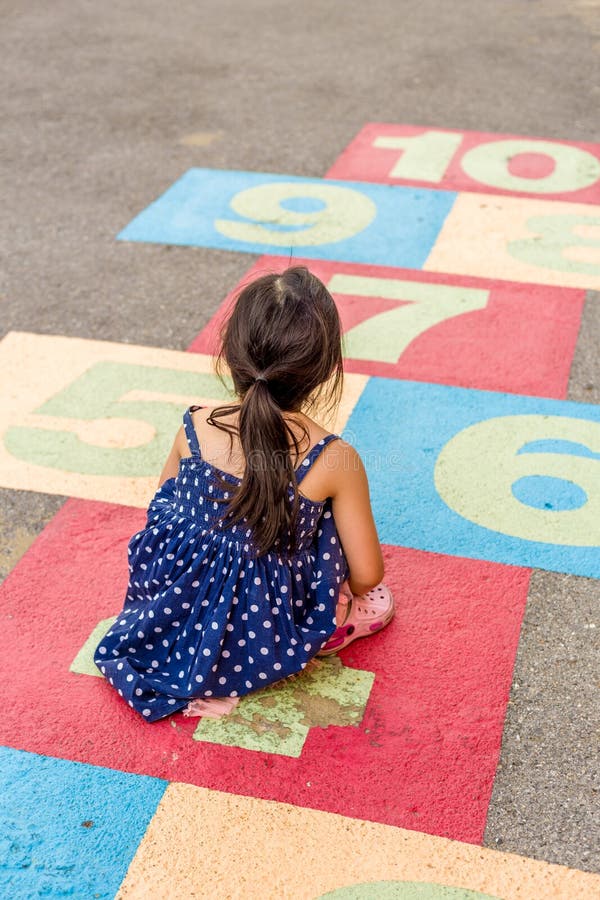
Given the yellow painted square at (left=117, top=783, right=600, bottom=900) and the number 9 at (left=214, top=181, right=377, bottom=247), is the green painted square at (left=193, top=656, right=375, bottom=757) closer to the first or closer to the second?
the yellow painted square at (left=117, top=783, right=600, bottom=900)

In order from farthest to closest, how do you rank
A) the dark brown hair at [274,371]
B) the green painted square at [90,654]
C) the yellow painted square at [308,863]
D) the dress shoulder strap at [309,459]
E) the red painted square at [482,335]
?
the red painted square at [482,335] < the green painted square at [90,654] < the dress shoulder strap at [309,459] < the dark brown hair at [274,371] < the yellow painted square at [308,863]

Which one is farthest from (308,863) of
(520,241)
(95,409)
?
(520,241)

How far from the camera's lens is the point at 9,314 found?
436cm

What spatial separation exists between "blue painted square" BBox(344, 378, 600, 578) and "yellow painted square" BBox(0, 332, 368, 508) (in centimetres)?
19

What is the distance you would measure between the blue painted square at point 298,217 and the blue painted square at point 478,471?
1.18m

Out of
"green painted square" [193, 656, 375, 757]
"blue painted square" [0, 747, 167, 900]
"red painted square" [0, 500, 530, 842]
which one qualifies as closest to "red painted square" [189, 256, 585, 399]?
"red painted square" [0, 500, 530, 842]

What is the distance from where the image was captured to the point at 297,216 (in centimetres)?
507

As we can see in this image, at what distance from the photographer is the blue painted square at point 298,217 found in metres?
4.77

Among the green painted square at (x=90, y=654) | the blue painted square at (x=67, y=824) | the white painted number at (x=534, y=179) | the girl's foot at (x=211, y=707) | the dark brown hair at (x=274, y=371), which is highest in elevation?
the dark brown hair at (x=274, y=371)

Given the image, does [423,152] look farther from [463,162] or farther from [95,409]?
[95,409]

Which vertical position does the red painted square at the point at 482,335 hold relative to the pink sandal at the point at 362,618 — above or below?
below

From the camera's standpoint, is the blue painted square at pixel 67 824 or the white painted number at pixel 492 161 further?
the white painted number at pixel 492 161

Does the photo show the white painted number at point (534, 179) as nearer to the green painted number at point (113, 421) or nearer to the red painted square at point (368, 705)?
the green painted number at point (113, 421)

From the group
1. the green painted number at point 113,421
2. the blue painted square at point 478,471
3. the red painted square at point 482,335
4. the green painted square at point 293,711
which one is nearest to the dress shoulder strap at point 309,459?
the green painted square at point 293,711
